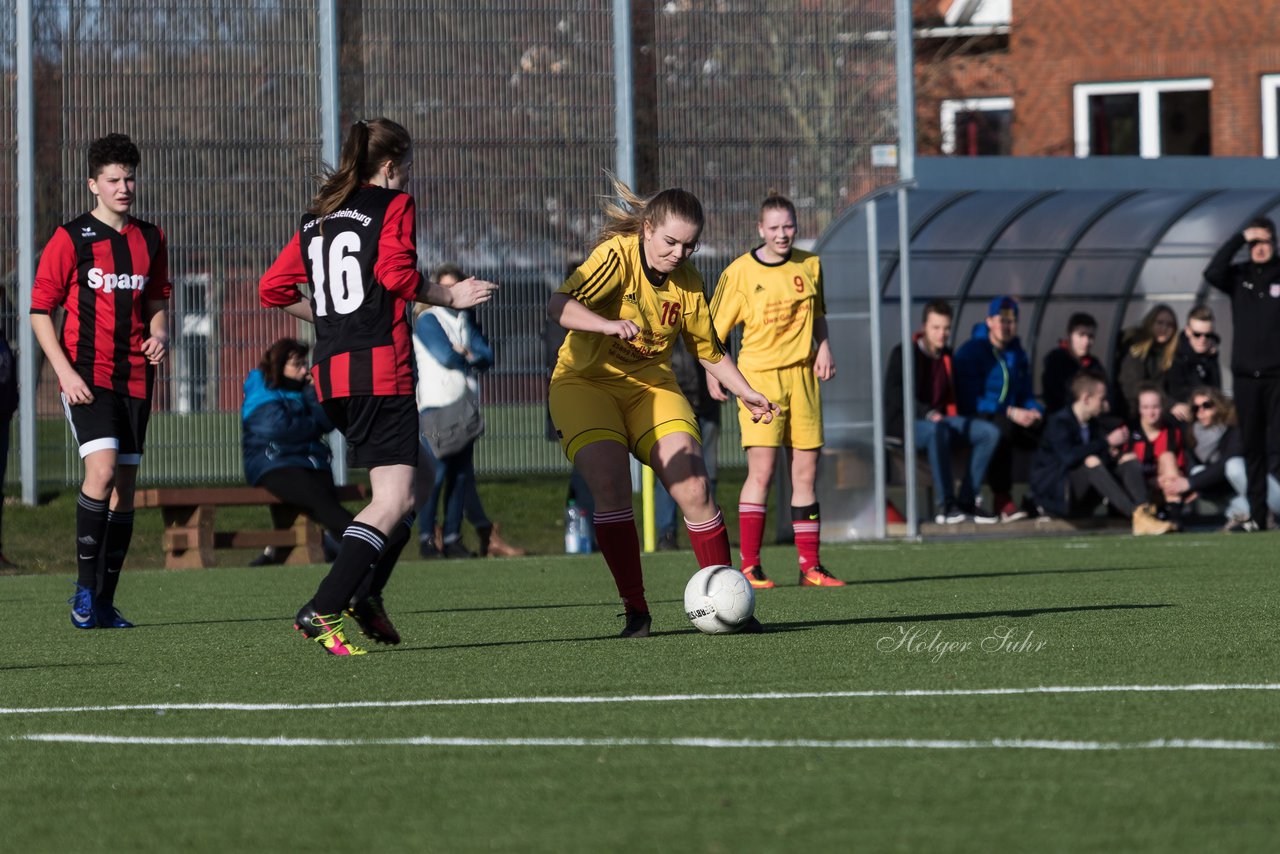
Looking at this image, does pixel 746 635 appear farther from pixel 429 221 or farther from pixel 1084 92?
pixel 1084 92

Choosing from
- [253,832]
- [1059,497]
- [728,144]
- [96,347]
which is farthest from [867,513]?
[253,832]

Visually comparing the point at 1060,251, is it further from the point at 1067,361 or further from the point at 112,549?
the point at 112,549

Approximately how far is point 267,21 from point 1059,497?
7.78 meters

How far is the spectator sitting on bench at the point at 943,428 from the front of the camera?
16.5 m

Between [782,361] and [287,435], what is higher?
[782,361]

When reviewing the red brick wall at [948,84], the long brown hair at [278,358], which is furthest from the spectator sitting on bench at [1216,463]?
the red brick wall at [948,84]

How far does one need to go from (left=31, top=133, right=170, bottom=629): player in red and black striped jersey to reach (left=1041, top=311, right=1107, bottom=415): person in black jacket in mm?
10052

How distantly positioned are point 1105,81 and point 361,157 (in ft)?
99.4

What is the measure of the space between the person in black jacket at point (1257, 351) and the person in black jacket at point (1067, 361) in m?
1.91

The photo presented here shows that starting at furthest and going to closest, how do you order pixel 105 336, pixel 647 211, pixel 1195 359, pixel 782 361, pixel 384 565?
pixel 1195 359
pixel 782 361
pixel 105 336
pixel 647 211
pixel 384 565

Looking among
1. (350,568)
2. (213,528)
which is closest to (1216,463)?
(213,528)

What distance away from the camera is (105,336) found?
8719 millimetres

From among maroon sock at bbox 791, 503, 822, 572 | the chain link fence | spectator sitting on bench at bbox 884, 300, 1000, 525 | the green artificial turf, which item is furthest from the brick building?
the green artificial turf

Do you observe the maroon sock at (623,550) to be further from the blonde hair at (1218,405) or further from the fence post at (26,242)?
the fence post at (26,242)
